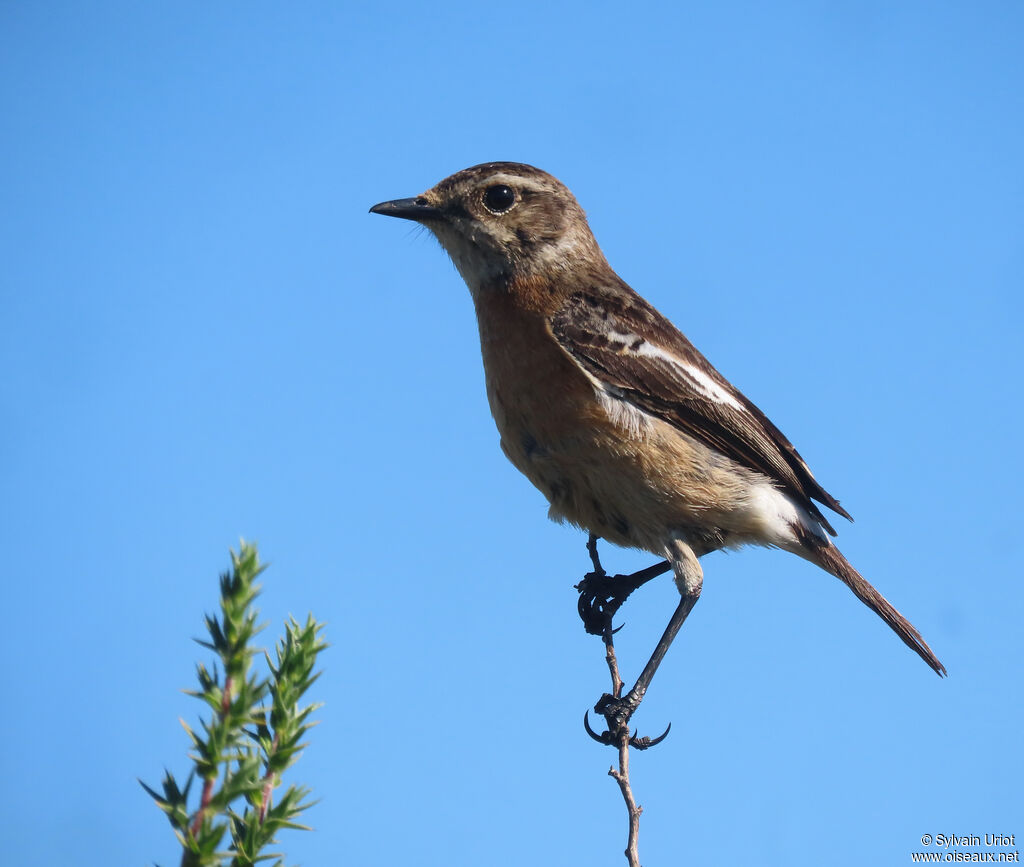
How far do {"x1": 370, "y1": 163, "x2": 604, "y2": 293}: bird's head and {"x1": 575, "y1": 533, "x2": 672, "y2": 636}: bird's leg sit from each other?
2.30 meters

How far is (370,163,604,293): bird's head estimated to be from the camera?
7.41 m

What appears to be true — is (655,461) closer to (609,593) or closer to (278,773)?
(609,593)

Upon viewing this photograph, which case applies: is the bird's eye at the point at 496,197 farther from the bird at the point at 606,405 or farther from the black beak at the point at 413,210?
the black beak at the point at 413,210

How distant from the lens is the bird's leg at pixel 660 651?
6473mm

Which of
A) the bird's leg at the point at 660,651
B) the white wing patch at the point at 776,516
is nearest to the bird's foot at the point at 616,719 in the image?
the bird's leg at the point at 660,651

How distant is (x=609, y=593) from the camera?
7.46 m

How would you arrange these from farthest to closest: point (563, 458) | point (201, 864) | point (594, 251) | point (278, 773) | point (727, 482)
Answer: point (594, 251), point (727, 482), point (563, 458), point (278, 773), point (201, 864)

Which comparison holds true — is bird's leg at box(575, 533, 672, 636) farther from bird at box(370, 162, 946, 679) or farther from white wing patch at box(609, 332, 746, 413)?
white wing patch at box(609, 332, 746, 413)

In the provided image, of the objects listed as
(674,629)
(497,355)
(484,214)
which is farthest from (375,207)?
(674,629)

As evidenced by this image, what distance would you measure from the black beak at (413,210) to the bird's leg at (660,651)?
122 inches

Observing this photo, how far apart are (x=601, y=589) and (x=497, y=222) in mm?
2874

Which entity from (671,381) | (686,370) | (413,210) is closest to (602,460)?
(671,381)

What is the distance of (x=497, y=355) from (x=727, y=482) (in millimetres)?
1830

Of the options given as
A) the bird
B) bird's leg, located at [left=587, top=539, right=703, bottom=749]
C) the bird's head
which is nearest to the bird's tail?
the bird
